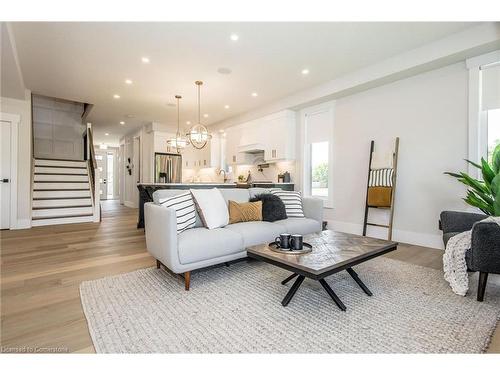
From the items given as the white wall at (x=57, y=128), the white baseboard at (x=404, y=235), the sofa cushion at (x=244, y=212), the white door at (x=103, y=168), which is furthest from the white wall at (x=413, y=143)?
the white door at (x=103, y=168)

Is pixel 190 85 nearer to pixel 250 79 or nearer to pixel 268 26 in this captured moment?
pixel 250 79

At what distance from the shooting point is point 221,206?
2898 millimetres

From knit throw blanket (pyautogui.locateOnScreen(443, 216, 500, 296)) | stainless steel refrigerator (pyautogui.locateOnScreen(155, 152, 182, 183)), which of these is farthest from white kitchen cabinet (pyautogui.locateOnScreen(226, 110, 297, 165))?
knit throw blanket (pyautogui.locateOnScreen(443, 216, 500, 296))

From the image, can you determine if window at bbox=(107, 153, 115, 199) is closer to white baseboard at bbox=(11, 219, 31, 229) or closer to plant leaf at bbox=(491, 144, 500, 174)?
white baseboard at bbox=(11, 219, 31, 229)

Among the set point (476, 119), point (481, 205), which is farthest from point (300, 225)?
point (476, 119)

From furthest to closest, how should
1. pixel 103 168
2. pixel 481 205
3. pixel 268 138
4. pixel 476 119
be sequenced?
1. pixel 103 168
2. pixel 268 138
3. pixel 476 119
4. pixel 481 205

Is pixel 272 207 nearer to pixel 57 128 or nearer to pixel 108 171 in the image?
pixel 57 128

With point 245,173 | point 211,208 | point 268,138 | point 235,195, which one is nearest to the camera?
point 211,208

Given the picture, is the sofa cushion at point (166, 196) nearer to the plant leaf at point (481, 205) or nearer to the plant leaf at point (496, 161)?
the plant leaf at point (481, 205)

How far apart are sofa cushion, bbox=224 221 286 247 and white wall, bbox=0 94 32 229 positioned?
471cm

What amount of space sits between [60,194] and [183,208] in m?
5.36

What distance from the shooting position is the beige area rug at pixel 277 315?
57.0 inches

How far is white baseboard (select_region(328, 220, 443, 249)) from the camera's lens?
141 inches

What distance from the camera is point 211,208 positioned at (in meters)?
2.79
